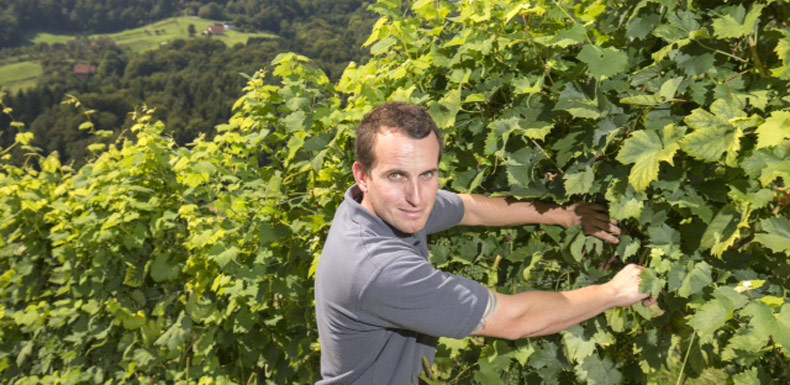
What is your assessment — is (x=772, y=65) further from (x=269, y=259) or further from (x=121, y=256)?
(x=121, y=256)

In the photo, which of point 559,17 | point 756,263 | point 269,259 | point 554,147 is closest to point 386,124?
point 554,147

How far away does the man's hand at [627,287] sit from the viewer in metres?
2.05

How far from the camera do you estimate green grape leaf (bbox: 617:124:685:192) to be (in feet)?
6.04

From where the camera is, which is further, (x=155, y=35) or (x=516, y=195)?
(x=155, y=35)

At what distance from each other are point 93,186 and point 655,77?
4113 millimetres

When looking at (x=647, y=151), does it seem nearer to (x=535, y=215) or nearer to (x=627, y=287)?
(x=627, y=287)

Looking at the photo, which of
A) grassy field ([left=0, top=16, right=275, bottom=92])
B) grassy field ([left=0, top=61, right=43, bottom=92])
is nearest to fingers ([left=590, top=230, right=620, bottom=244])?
grassy field ([left=0, top=16, right=275, bottom=92])

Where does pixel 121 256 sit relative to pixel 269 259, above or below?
below

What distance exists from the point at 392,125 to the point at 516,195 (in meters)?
0.66

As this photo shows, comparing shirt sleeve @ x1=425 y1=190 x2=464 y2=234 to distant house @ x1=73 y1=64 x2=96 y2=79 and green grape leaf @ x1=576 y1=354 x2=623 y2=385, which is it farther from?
distant house @ x1=73 y1=64 x2=96 y2=79

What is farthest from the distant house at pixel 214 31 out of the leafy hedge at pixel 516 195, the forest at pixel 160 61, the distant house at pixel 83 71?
the leafy hedge at pixel 516 195

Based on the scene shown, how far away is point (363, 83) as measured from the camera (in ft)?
9.80

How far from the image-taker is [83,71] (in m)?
104

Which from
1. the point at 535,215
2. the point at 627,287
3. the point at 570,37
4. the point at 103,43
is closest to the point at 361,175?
the point at 535,215
